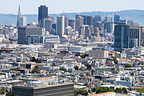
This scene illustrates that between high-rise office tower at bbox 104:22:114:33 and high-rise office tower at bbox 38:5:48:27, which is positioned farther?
high-rise office tower at bbox 104:22:114:33

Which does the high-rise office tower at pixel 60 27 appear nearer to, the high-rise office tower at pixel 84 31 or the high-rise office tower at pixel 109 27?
the high-rise office tower at pixel 84 31

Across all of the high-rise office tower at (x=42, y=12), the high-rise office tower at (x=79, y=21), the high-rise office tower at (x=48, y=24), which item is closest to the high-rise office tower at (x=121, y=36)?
the high-rise office tower at (x=48, y=24)

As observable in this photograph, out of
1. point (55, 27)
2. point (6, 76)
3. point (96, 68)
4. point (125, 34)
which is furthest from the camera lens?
point (55, 27)

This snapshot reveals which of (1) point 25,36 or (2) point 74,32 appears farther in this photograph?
(2) point 74,32

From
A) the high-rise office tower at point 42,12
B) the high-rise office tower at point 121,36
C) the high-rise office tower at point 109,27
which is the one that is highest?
the high-rise office tower at point 42,12

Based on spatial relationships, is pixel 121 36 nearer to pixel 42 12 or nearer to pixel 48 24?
pixel 48 24

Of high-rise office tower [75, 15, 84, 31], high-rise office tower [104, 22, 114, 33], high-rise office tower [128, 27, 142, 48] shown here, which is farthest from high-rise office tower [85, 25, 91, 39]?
high-rise office tower [128, 27, 142, 48]

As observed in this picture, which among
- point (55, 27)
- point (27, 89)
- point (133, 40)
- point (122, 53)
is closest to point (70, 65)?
point (122, 53)

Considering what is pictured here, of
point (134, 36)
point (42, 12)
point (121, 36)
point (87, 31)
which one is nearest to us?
point (121, 36)

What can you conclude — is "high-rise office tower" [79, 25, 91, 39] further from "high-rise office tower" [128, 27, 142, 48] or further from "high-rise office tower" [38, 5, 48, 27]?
"high-rise office tower" [128, 27, 142, 48]

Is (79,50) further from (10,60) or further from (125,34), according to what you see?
(10,60)

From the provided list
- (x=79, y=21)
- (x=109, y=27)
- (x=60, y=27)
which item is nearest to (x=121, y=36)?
(x=60, y=27)
